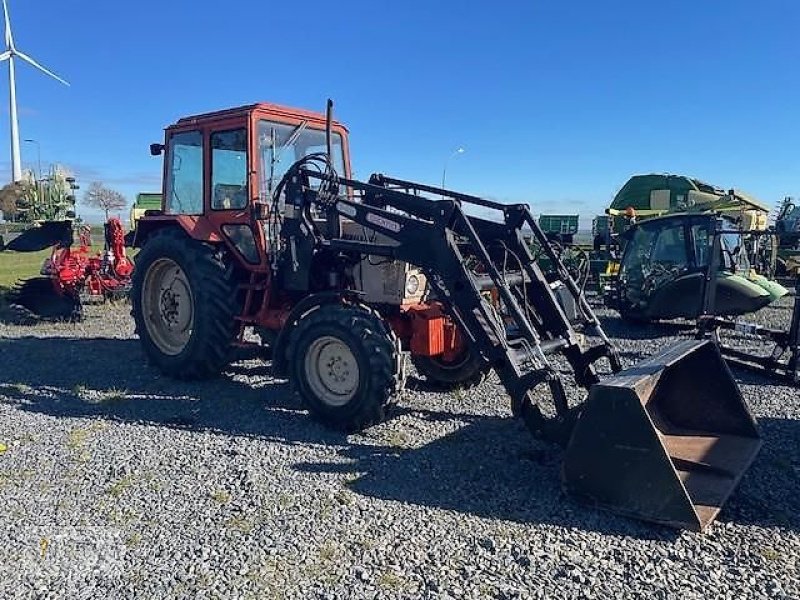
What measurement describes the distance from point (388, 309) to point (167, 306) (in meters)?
2.94

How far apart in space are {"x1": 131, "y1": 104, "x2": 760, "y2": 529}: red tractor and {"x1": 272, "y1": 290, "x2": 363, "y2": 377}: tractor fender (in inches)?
0.5

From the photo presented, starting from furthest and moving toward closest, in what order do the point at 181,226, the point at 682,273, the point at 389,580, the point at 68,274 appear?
the point at 68,274 → the point at 682,273 → the point at 181,226 → the point at 389,580

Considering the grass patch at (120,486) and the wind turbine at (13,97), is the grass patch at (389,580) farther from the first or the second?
the wind turbine at (13,97)

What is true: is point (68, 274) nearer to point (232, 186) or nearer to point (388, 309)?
point (232, 186)

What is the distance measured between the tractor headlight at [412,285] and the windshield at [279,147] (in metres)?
1.78

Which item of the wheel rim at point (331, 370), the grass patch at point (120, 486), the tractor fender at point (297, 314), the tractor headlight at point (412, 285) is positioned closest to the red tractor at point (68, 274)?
the tractor fender at point (297, 314)

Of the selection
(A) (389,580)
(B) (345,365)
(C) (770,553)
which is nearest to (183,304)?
(B) (345,365)

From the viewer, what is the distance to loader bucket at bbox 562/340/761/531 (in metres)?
3.86

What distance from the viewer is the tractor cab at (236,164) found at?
22.6 ft

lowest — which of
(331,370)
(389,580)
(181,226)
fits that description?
(389,580)

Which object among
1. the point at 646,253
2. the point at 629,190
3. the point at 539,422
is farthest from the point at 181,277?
the point at 629,190

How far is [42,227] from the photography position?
12117 millimetres

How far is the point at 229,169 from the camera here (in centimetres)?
715

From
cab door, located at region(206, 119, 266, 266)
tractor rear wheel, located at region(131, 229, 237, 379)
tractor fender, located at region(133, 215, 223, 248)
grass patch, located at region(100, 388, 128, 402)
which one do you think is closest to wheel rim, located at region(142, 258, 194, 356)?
tractor rear wheel, located at region(131, 229, 237, 379)
